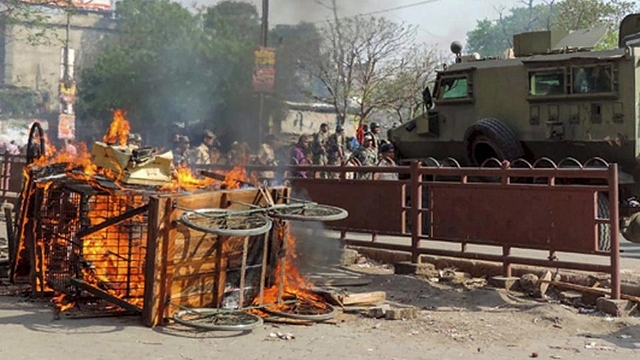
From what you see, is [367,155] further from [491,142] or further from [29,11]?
[29,11]

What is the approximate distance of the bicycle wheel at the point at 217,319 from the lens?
5.82m

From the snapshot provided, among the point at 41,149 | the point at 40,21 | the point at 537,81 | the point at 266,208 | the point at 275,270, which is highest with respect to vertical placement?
the point at 40,21

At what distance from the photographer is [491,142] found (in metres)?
11.0

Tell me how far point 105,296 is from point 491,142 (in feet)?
21.4

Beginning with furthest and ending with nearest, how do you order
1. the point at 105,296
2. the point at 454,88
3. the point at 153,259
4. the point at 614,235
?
the point at 454,88 → the point at 614,235 → the point at 105,296 → the point at 153,259

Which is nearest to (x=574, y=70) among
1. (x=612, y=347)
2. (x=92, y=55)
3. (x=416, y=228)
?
(x=416, y=228)

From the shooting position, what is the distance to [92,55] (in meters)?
41.4

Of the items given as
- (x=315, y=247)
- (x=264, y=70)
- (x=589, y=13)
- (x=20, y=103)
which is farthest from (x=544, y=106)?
(x=20, y=103)

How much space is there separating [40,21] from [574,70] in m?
20.7

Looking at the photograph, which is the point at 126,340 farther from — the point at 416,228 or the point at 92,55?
the point at 92,55

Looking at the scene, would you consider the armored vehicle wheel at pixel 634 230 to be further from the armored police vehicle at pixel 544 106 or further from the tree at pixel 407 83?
the tree at pixel 407 83

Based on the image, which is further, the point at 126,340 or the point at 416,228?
the point at 416,228

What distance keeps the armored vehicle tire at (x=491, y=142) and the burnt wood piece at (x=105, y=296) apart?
628cm

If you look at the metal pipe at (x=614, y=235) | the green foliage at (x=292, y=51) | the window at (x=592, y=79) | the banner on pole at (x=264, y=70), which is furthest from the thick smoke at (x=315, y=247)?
the banner on pole at (x=264, y=70)
